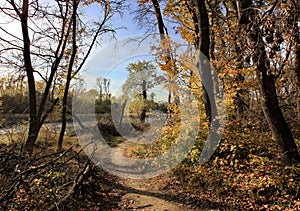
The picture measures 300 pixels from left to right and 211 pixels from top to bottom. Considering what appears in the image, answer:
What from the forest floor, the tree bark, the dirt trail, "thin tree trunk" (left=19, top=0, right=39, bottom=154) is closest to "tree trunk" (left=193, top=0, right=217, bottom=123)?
the tree bark

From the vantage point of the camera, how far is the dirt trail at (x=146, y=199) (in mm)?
4910

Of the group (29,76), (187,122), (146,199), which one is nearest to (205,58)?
(187,122)

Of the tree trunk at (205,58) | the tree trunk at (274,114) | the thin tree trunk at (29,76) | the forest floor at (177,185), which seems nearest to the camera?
the forest floor at (177,185)

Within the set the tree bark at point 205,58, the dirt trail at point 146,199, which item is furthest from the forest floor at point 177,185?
the tree bark at point 205,58

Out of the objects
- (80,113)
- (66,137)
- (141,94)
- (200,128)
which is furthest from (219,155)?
(66,137)

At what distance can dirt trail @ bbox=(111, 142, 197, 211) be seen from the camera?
4.91m

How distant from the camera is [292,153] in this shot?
488 centimetres

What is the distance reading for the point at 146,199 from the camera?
5.46 meters

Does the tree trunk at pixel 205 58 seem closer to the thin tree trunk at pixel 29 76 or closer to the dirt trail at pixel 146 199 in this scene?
the dirt trail at pixel 146 199

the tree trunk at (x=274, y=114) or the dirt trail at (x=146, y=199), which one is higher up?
the tree trunk at (x=274, y=114)

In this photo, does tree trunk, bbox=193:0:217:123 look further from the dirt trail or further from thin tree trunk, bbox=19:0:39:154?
thin tree trunk, bbox=19:0:39:154

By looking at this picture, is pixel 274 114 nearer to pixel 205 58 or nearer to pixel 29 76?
pixel 205 58

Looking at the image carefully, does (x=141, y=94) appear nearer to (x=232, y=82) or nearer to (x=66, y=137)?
(x=66, y=137)

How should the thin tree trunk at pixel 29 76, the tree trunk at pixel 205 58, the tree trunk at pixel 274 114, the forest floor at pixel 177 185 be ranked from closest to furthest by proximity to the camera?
the forest floor at pixel 177 185 → the tree trunk at pixel 274 114 → the thin tree trunk at pixel 29 76 → the tree trunk at pixel 205 58
